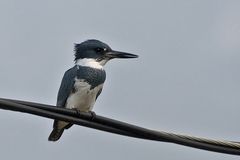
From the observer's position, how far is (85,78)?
27.2 feet

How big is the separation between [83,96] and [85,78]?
0.77 feet

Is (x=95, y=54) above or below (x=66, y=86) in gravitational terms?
above

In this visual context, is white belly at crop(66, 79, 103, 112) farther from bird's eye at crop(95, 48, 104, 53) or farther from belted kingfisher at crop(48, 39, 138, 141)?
bird's eye at crop(95, 48, 104, 53)

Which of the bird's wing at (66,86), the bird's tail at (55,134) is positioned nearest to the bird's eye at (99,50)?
the bird's wing at (66,86)

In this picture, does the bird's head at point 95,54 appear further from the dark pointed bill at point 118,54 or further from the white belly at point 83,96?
the white belly at point 83,96

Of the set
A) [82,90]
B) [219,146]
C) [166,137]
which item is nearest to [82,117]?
[166,137]

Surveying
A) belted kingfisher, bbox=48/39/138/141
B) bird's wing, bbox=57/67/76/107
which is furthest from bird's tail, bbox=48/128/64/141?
bird's wing, bbox=57/67/76/107

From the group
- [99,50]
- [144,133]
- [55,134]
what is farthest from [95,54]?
[144,133]

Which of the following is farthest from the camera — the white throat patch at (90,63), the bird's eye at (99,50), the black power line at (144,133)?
the bird's eye at (99,50)

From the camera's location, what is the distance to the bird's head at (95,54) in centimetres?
851

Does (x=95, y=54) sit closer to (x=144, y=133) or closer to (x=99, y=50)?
(x=99, y=50)

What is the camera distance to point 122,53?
8.34 meters

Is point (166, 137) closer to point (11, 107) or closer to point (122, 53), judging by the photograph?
point (11, 107)

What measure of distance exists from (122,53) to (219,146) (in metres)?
3.61
